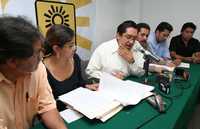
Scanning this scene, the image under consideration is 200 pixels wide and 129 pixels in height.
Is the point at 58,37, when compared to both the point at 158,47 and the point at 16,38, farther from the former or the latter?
the point at 158,47

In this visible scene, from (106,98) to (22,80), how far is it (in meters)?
0.58

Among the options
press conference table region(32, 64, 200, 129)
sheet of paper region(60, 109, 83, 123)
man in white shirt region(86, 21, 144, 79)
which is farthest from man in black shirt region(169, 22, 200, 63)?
sheet of paper region(60, 109, 83, 123)

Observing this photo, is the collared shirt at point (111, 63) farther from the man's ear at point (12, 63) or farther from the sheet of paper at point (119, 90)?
the man's ear at point (12, 63)

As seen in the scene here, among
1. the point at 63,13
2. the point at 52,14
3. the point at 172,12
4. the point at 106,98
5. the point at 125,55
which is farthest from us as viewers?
the point at 172,12

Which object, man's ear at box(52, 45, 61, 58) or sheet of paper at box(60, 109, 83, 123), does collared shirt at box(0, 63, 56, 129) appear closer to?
sheet of paper at box(60, 109, 83, 123)

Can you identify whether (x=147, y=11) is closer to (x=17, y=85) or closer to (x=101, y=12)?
(x=101, y=12)

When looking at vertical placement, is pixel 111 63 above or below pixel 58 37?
below

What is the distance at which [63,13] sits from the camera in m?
2.80

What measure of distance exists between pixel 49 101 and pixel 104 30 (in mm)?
2602

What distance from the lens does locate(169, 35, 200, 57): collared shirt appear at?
12.4 ft

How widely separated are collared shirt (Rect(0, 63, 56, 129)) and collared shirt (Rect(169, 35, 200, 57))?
2.98m

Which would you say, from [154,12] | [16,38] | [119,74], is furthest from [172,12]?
[16,38]

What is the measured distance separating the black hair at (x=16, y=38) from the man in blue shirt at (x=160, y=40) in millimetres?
2398

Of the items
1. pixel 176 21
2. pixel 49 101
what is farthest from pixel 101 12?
pixel 49 101
